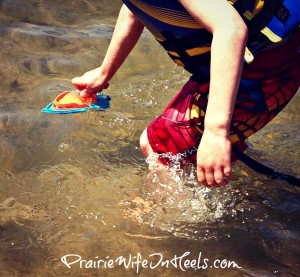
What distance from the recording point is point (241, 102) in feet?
8.96

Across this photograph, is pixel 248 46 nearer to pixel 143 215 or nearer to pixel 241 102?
pixel 241 102

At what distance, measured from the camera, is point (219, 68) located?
2.32 meters

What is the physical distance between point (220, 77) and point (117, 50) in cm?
92

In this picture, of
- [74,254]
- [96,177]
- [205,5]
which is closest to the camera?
[205,5]

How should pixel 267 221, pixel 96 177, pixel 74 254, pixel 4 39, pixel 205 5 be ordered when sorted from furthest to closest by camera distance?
pixel 4 39
pixel 96 177
pixel 267 221
pixel 74 254
pixel 205 5

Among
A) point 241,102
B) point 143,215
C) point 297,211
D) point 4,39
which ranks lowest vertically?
point 4,39

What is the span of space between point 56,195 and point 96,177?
25cm

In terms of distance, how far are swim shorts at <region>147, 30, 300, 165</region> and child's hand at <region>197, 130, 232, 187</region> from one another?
0.40 meters

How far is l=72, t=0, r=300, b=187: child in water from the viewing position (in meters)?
2.34

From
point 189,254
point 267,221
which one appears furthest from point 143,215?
point 267,221

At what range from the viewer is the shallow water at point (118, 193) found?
2602mm

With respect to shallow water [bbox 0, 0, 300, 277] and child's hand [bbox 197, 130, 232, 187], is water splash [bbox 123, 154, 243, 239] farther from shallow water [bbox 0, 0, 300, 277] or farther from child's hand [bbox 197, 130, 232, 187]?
child's hand [bbox 197, 130, 232, 187]

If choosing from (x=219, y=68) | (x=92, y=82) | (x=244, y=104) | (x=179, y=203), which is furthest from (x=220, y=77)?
(x=92, y=82)

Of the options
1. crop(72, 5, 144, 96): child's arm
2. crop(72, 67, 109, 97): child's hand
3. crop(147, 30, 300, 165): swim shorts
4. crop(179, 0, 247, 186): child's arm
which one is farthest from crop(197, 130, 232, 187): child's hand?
crop(72, 67, 109, 97): child's hand
